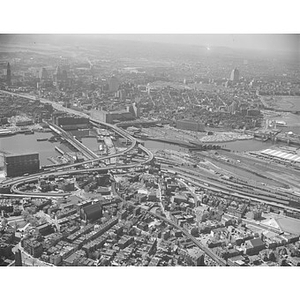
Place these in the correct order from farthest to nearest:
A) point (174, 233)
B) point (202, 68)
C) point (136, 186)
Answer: point (202, 68) → point (136, 186) → point (174, 233)

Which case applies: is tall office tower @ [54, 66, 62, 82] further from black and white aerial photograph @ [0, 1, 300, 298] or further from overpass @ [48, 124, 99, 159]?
overpass @ [48, 124, 99, 159]

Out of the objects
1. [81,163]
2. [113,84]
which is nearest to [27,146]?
Result: [81,163]

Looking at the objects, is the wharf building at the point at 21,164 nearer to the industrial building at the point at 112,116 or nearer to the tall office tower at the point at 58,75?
the tall office tower at the point at 58,75

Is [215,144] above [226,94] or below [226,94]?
below

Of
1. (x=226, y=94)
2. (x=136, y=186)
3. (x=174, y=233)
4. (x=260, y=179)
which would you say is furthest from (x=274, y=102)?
(x=174, y=233)

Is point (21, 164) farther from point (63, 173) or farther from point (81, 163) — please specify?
point (81, 163)

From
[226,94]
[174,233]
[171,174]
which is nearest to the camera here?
[174,233]

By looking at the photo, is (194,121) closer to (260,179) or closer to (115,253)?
(260,179)
